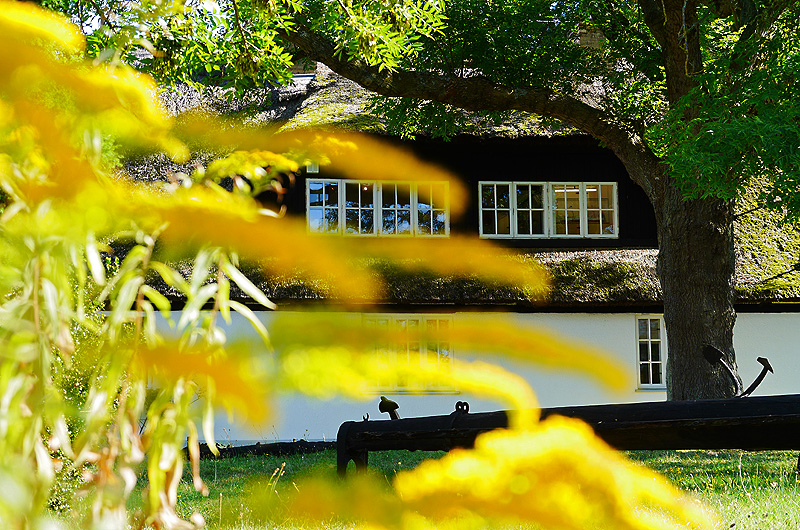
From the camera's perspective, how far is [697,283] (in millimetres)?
8367

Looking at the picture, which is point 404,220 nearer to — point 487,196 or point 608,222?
point 487,196

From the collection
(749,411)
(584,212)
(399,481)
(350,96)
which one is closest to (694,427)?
(749,411)

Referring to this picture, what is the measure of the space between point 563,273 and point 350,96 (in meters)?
4.83

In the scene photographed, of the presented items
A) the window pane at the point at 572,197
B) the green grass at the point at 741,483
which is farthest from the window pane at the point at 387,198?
the green grass at the point at 741,483

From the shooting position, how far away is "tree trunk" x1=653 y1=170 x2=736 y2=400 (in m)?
8.27

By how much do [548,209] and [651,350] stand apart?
2694mm

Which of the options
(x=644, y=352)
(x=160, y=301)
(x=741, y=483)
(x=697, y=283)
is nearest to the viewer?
(x=160, y=301)

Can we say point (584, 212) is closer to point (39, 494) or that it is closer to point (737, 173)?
point (737, 173)

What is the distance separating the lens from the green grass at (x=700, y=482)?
3203 mm

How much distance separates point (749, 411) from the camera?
→ 2.07 metres

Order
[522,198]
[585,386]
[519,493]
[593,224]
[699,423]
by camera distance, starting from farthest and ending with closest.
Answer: [593,224]
[522,198]
[585,386]
[699,423]
[519,493]

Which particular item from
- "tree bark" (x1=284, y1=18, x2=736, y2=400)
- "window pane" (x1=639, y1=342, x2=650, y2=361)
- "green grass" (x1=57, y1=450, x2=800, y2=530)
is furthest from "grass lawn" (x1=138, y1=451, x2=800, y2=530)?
"window pane" (x1=639, y1=342, x2=650, y2=361)

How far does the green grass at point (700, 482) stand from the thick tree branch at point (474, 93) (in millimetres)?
3283

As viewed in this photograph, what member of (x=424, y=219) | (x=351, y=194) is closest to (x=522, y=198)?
(x=424, y=219)
